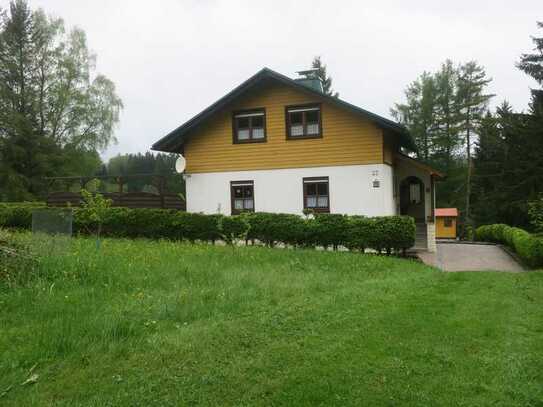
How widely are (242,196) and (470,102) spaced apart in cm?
3044

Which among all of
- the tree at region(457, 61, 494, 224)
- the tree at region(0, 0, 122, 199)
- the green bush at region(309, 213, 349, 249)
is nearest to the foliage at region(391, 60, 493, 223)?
the tree at region(457, 61, 494, 224)

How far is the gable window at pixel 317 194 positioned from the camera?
1683 centimetres

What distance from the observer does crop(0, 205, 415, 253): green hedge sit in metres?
13.0

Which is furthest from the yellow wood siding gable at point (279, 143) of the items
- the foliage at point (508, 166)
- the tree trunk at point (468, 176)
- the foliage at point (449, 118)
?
the foliage at point (449, 118)

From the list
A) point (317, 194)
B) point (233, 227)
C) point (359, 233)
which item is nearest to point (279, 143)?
point (317, 194)

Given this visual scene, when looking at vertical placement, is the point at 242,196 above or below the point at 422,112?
below

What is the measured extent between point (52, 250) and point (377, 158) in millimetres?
11448

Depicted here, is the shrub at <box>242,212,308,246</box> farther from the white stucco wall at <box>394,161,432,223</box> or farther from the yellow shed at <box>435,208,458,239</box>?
the yellow shed at <box>435,208,458,239</box>

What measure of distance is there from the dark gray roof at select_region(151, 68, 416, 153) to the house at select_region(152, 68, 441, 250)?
4cm

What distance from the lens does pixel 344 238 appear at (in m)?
13.3

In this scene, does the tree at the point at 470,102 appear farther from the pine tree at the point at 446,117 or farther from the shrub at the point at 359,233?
the shrub at the point at 359,233

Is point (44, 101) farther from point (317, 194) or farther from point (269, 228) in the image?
point (269, 228)

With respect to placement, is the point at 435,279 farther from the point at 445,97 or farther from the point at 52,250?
the point at 445,97

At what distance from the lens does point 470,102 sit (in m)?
40.5
